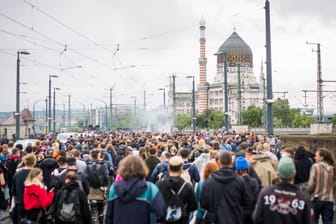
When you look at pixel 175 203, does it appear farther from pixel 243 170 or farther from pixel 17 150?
pixel 17 150

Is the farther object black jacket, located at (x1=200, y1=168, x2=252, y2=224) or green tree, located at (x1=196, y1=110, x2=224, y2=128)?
green tree, located at (x1=196, y1=110, x2=224, y2=128)

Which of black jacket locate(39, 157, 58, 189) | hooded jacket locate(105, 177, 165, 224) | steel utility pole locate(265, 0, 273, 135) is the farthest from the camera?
steel utility pole locate(265, 0, 273, 135)

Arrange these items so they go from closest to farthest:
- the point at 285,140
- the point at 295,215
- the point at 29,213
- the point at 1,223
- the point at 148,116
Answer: the point at 295,215, the point at 29,213, the point at 1,223, the point at 285,140, the point at 148,116

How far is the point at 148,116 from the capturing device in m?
110

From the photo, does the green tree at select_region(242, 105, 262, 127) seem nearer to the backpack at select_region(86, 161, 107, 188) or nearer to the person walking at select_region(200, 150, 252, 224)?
the backpack at select_region(86, 161, 107, 188)

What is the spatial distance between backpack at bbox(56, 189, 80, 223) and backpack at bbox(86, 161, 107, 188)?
8.54 ft

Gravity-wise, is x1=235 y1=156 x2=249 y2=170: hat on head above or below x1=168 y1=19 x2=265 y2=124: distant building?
below

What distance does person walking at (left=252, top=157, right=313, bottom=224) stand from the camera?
18.0 ft

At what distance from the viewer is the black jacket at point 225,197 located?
6.39 m

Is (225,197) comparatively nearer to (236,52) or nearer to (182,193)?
(182,193)

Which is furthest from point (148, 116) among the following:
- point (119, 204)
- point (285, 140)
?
point (119, 204)

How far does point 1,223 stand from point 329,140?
728 inches

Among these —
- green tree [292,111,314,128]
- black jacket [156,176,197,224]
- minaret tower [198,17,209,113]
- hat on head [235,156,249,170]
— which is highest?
minaret tower [198,17,209,113]

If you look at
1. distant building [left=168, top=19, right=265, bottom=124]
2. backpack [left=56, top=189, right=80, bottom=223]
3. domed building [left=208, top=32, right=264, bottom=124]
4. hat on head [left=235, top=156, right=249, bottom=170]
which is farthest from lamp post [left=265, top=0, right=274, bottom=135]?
distant building [left=168, top=19, right=265, bottom=124]
